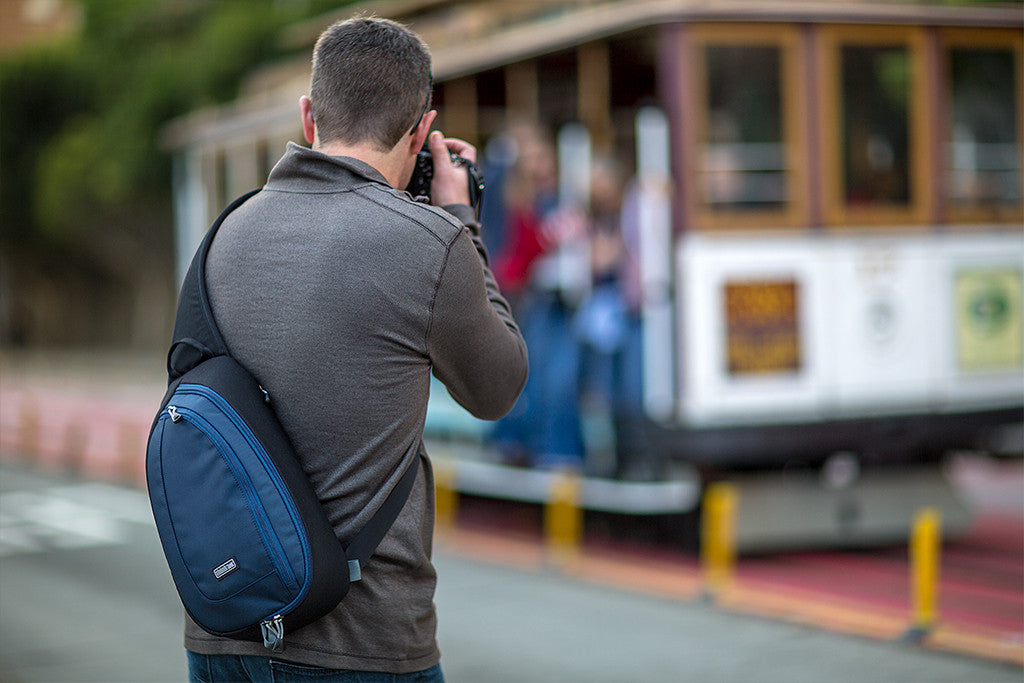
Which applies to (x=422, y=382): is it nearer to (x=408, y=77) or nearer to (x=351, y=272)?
(x=351, y=272)

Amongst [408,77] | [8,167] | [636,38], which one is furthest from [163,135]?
[408,77]

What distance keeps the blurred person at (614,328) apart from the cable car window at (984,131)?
2175 mm

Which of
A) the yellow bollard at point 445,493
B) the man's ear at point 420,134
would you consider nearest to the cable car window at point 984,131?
the yellow bollard at point 445,493

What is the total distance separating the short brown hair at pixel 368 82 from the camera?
2115 millimetres

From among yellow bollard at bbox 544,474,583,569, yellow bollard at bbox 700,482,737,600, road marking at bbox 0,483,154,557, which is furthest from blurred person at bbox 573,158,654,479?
road marking at bbox 0,483,154,557

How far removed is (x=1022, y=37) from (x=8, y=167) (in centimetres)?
3734

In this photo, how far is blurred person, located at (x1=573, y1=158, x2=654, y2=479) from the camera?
8039mm

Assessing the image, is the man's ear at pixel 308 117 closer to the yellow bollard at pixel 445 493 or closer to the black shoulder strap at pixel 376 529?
the black shoulder strap at pixel 376 529

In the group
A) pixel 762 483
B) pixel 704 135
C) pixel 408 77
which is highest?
pixel 704 135

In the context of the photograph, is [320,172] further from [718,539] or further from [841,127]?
[841,127]

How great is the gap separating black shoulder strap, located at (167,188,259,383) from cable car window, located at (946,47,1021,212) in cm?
698

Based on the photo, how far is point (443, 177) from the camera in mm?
2352

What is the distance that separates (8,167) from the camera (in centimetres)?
4022

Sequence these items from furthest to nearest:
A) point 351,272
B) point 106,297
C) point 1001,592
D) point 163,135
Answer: point 106,297 < point 163,135 < point 1001,592 < point 351,272
